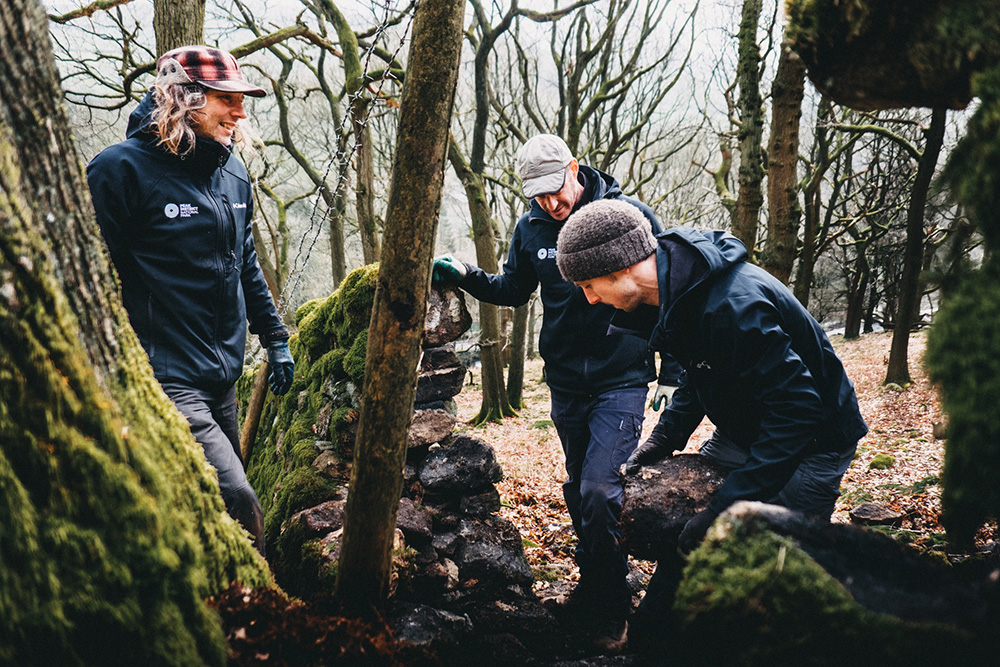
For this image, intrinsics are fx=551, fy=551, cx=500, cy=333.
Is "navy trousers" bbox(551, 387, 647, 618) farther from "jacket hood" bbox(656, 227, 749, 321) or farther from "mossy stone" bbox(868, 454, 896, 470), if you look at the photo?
"mossy stone" bbox(868, 454, 896, 470)

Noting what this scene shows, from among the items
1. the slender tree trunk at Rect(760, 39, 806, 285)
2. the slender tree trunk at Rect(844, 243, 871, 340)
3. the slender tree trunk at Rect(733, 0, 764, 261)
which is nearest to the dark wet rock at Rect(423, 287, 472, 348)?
the slender tree trunk at Rect(760, 39, 806, 285)

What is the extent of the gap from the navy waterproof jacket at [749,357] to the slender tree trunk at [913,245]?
20.7 feet

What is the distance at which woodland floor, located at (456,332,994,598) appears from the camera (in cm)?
449

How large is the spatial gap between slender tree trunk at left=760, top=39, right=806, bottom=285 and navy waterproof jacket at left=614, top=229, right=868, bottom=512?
3368 mm

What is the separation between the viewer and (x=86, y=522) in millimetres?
1203

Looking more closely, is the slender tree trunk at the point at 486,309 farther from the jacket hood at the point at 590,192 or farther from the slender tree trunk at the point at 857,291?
the slender tree trunk at the point at 857,291

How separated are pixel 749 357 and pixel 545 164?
1.97 m

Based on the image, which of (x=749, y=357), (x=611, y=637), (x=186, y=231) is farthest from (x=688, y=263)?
(x=186, y=231)

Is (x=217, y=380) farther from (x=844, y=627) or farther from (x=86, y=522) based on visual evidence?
(x=844, y=627)

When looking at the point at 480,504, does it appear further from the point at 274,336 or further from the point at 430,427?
the point at 274,336

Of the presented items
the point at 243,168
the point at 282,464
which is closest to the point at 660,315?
the point at 243,168

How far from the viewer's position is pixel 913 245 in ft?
28.6

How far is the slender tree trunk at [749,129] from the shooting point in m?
5.94

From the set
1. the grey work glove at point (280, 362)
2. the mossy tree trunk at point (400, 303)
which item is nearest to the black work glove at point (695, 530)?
the mossy tree trunk at point (400, 303)
